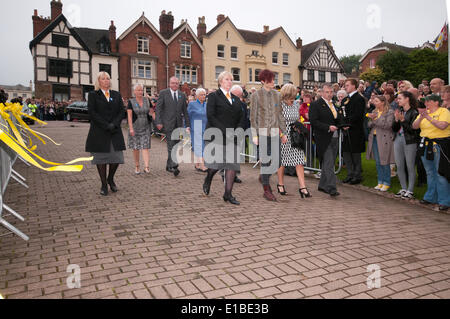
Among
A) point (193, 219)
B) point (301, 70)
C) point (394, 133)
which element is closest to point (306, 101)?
point (394, 133)

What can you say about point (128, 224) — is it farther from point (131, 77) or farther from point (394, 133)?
point (131, 77)

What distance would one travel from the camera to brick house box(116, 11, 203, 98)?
40.8m

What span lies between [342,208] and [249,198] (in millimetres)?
1645

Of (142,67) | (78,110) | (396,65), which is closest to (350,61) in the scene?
(396,65)

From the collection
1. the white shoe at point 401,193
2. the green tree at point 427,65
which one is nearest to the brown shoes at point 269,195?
the white shoe at point 401,193

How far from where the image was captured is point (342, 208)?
6273mm

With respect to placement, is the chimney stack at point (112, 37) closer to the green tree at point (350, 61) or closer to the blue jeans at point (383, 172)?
the blue jeans at point (383, 172)

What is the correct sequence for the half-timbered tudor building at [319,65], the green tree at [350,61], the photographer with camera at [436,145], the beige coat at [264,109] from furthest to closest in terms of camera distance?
the green tree at [350,61] → the half-timbered tudor building at [319,65] → the beige coat at [264,109] → the photographer with camera at [436,145]

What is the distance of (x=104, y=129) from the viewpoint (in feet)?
21.8

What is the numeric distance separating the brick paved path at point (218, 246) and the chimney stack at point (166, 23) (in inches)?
1538

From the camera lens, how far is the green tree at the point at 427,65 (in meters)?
42.6

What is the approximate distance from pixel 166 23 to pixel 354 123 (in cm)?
3900

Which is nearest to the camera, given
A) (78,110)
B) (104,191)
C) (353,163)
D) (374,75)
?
(104,191)

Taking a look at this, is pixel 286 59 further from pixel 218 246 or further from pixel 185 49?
pixel 218 246
